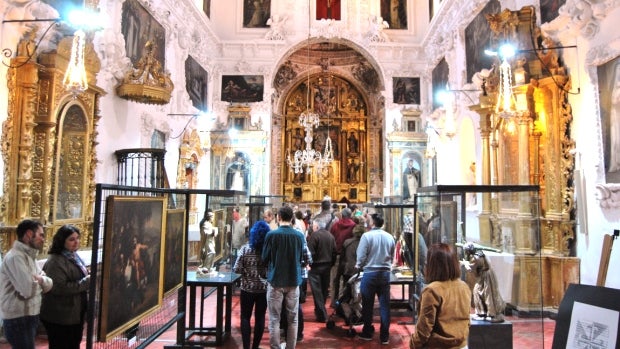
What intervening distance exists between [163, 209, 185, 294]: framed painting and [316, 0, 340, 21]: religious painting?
56.3 ft

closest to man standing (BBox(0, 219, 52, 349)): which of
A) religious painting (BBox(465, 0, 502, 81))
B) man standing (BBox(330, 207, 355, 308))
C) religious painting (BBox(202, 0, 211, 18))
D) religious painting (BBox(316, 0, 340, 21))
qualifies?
man standing (BBox(330, 207, 355, 308))

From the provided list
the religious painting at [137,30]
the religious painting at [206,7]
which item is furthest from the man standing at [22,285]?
the religious painting at [206,7]

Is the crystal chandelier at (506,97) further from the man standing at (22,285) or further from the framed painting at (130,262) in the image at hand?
the man standing at (22,285)

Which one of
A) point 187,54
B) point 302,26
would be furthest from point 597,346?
point 302,26

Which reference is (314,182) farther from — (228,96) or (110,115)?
(110,115)

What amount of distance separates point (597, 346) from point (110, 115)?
32.0 feet

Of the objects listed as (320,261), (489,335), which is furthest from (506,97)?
(489,335)

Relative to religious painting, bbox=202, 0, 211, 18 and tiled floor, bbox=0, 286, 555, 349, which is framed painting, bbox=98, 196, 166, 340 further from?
religious painting, bbox=202, 0, 211, 18

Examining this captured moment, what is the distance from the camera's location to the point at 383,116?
20922 millimetres

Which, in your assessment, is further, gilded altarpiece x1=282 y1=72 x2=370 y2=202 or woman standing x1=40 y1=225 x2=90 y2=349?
gilded altarpiece x1=282 y1=72 x2=370 y2=202

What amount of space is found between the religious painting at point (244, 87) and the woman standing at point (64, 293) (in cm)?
1637

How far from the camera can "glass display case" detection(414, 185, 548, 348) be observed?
4824 mm

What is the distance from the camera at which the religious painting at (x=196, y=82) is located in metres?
15.8

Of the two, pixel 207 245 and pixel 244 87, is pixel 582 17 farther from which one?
pixel 244 87
